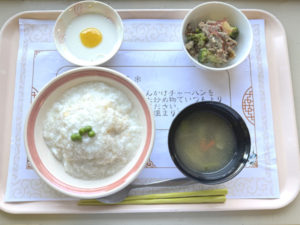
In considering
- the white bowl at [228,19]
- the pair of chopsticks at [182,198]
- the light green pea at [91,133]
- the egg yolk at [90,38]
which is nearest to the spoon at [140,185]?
the pair of chopsticks at [182,198]

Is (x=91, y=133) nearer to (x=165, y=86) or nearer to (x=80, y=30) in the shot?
(x=165, y=86)

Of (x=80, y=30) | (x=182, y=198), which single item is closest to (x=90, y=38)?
(x=80, y=30)

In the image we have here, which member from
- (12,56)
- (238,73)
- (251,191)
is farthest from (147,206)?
(12,56)

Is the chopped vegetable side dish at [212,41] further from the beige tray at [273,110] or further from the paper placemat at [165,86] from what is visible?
the beige tray at [273,110]

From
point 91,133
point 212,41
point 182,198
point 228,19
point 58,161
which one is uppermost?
point 228,19

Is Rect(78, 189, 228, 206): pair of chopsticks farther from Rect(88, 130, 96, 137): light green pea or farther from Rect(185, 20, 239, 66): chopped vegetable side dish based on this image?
Rect(185, 20, 239, 66): chopped vegetable side dish

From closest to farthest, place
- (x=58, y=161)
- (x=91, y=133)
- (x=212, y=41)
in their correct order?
(x=91, y=133) < (x=58, y=161) < (x=212, y=41)

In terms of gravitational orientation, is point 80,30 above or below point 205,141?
above
